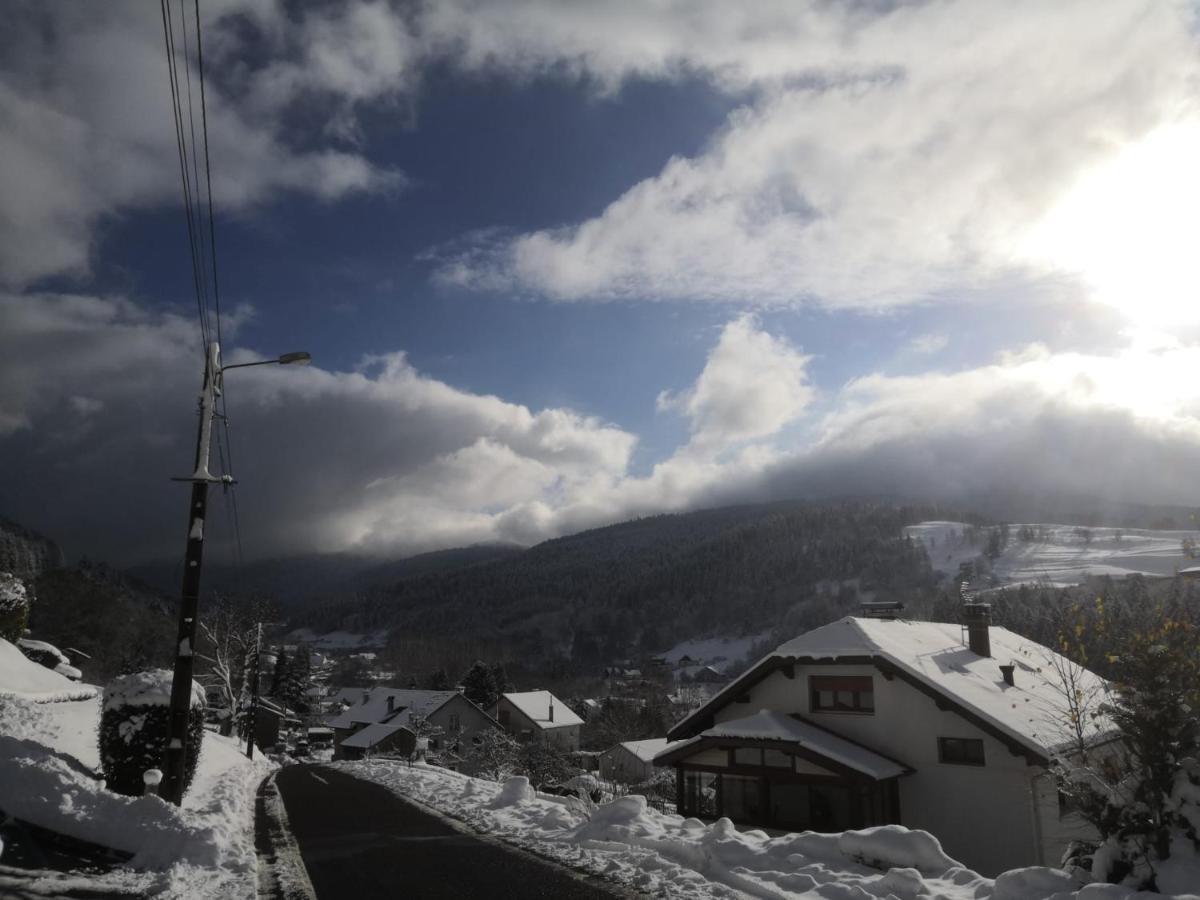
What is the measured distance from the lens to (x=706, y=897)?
8969 millimetres

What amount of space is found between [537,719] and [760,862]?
7631 centimetres

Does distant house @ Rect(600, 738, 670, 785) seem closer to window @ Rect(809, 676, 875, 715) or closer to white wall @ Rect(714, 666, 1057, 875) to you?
window @ Rect(809, 676, 875, 715)

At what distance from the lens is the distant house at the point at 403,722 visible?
7481cm

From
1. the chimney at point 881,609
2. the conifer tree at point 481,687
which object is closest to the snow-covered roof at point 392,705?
the conifer tree at point 481,687

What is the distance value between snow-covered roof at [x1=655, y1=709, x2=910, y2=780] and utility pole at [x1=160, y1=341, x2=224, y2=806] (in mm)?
15132

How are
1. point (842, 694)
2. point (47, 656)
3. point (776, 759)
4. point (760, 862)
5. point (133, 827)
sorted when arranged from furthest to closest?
1. point (47, 656)
2. point (842, 694)
3. point (776, 759)
4. point (133, 827)
5. point (760, 862)

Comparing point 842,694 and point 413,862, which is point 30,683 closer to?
point 413,862

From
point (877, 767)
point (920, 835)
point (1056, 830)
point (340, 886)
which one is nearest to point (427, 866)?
point (340, 886)

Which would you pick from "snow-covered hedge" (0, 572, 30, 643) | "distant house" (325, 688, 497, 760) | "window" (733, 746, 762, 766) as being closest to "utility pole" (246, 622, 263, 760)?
"snow-covered hedge" (0, 572, 30, 643)

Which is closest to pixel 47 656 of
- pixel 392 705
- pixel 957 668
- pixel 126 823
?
pixel 126 823

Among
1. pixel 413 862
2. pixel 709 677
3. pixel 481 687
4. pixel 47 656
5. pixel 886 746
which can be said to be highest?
pixel 47 656

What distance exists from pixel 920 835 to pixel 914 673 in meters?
12.4

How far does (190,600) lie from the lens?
13312 millimetres

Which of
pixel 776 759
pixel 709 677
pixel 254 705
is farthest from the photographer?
pixel 709 677
